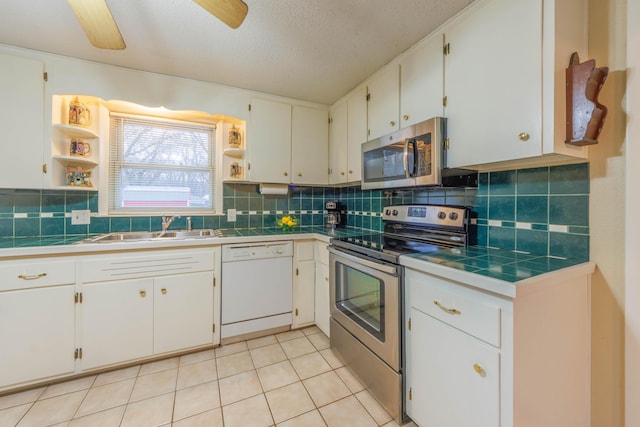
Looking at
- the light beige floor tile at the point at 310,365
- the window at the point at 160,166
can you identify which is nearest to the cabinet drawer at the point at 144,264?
the window at the point at 160,166

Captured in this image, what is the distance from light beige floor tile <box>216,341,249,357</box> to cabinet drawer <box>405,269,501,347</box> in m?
1.51

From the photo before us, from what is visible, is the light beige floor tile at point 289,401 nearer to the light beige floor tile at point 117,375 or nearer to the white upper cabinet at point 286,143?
the light beige floor tile at point 117,375

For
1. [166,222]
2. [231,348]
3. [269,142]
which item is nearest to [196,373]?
[231,348]

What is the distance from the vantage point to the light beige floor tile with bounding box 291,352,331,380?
Answer: 182 centimetres

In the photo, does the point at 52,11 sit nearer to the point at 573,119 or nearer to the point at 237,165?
the point at 237,165

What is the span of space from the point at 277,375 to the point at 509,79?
2156 mm

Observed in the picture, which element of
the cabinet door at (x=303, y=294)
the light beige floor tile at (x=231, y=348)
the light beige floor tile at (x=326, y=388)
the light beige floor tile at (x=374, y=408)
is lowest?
the light beige floor tile at (x=374, y=408)

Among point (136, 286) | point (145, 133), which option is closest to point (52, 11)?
point (145, 133)

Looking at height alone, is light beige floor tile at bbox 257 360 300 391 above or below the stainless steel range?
below

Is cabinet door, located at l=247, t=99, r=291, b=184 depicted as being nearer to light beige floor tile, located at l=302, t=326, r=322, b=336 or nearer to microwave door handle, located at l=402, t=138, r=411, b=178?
microwave door handle, located at l=402, t=138, r=411, b=178

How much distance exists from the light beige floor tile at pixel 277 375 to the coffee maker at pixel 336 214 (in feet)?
4.61

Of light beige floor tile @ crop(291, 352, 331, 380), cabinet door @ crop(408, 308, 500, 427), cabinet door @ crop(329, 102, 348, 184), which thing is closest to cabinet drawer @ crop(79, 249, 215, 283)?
light beige floor tile @ crop(291, 352, 331, 380)

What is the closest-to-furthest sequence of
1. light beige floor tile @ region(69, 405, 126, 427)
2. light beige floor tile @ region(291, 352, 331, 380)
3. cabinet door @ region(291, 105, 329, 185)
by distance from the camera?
light beige floor tile @ region(69, 405, 126, 427) → light beige floor tile @ region(291, 352, 331, 380) → cabinet door @ region(291, 105, 329, 185)

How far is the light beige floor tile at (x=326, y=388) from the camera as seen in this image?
158 cm
